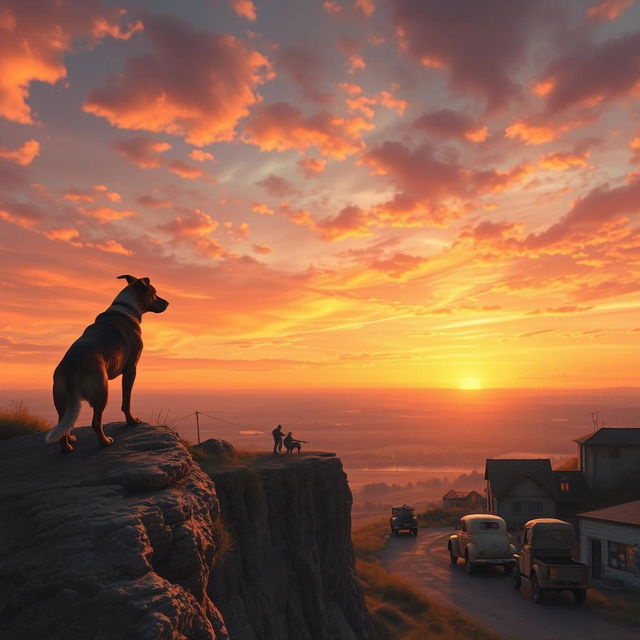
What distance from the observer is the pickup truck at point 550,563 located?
2295 cm

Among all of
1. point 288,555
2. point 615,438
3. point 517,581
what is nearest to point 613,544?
point 517,581

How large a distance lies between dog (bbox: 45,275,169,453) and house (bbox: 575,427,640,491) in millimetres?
48803

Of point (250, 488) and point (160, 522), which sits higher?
point (160, 522)

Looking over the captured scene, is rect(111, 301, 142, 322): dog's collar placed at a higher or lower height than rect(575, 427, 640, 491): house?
higher

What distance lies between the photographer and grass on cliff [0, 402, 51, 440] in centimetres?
994

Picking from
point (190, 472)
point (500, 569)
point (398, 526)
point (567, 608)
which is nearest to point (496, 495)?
point (398, 526)

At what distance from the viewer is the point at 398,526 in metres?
46.4

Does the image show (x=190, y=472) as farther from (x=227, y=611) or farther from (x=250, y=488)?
(x=250, y=488)

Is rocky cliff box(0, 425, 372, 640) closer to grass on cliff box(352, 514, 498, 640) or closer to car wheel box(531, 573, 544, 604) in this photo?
grass on cliff box(352, 514, 498, 640)

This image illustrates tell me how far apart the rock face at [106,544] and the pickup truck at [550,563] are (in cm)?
2180

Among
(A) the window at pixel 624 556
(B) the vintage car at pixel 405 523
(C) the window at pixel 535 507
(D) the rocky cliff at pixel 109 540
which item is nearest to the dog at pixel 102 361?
(D) the rocky cliff at pixel 109 540

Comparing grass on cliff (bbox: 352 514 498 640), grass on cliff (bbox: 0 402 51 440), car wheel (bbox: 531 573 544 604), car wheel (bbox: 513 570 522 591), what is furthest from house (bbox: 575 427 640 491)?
grass on cliff (bbox: 0 402 51 440)

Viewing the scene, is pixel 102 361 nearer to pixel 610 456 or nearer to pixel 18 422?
pixel 18 422

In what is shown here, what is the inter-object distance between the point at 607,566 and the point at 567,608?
819 cm
